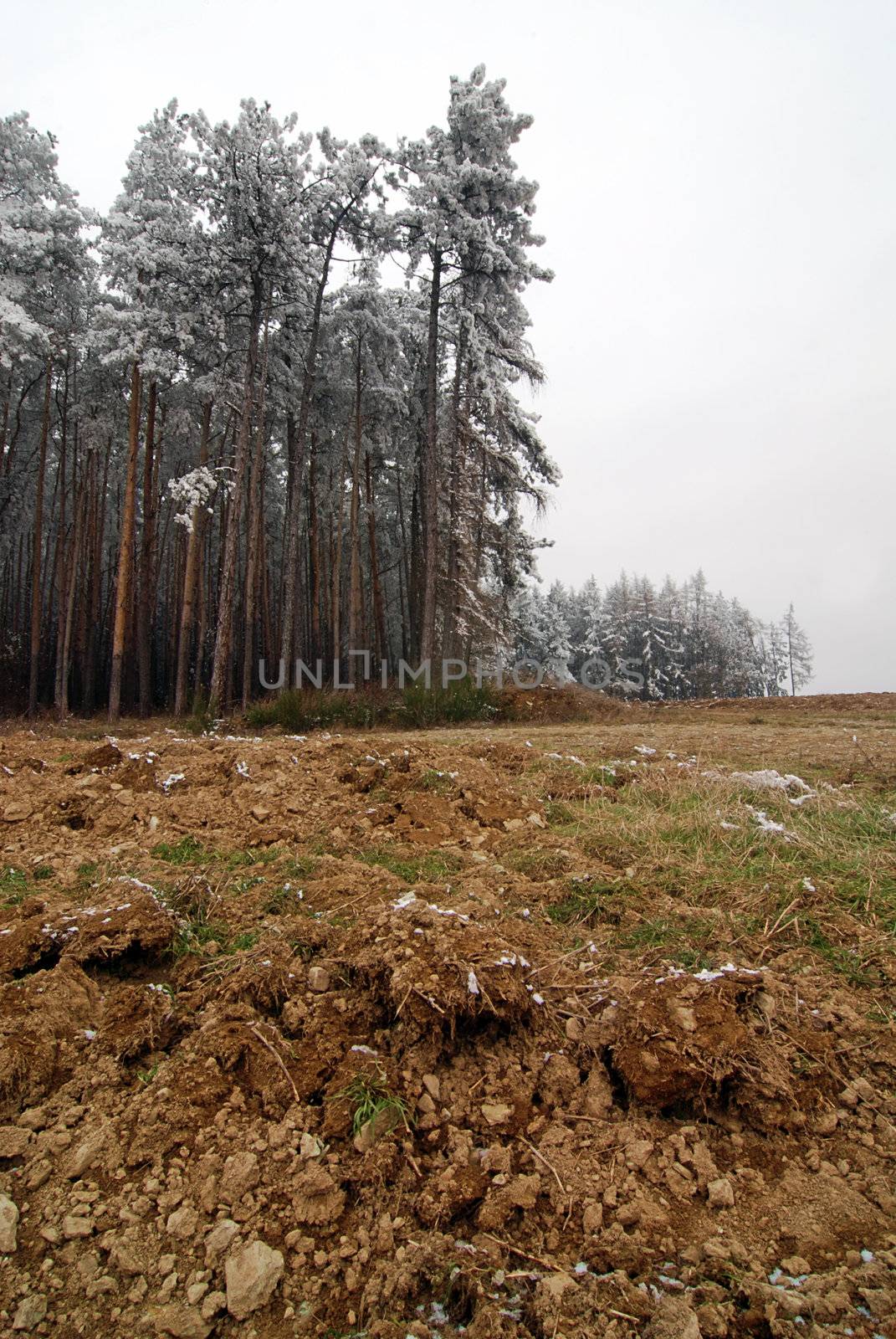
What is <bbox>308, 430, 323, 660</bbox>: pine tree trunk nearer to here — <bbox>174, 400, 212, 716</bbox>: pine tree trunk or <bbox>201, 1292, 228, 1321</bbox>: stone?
<bbox>174, 400, 212, 716</bbox>: pine tree trunk

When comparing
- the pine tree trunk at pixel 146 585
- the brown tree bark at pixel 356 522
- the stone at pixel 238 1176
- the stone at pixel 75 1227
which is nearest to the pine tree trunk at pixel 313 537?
the brown tree bark at pixel 356 522

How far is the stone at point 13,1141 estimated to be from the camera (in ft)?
7.14

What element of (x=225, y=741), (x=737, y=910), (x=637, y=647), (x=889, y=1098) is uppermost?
(x=637, y=647)

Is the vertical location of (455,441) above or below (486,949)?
above

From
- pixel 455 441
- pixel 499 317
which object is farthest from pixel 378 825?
pixel 499 317

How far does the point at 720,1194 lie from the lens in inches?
82.5

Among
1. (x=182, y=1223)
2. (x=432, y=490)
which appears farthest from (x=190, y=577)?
(x=182, y=1223)

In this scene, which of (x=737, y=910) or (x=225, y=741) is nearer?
(x=737, y=910)

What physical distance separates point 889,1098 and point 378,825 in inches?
140

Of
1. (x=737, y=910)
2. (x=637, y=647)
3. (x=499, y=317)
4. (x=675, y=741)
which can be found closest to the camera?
(x=737, y=910)

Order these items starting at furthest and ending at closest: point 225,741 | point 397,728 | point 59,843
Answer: point 397,728
point 225,741
point 59,843

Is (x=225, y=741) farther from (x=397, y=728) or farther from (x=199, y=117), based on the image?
(x=199, y=117)

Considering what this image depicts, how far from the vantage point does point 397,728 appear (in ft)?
47.2

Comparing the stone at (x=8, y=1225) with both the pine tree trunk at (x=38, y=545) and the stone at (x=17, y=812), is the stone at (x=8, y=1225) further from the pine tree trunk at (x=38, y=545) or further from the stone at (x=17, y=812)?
the pine tree trunk at (x=38, y=545)
